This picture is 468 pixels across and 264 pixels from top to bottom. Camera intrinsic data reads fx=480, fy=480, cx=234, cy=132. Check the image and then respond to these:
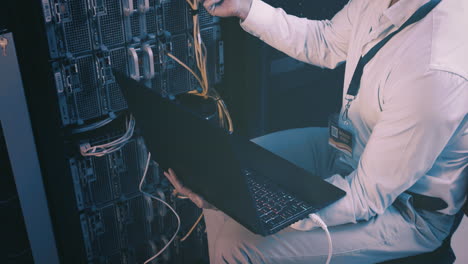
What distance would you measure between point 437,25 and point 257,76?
64 centimetres

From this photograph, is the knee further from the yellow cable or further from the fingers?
the fingers

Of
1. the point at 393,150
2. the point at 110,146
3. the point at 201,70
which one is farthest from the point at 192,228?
the point at 393,150

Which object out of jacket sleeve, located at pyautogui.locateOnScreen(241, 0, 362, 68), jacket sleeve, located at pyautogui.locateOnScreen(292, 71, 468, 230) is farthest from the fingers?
jacket sleeve, located at pyautogui.locateOnScreen(292, 71, 468, 230)

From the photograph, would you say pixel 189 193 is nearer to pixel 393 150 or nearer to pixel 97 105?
pixel 97 105

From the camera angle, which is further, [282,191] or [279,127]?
[279,127]

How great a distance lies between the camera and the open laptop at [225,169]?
3.14 ft

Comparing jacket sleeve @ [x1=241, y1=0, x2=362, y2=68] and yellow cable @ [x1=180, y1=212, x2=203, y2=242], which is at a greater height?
jacket sleeve @ [x1=241, y1=0, x2=362, y2=68]

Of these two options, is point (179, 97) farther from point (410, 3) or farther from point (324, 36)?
point (410, 3)

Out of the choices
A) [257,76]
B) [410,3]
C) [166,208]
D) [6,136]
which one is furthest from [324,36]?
[6,136]

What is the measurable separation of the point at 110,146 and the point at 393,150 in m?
0.78

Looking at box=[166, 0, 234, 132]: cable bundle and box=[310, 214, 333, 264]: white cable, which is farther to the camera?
box=[166, 0, 234, 132]: cable bundle

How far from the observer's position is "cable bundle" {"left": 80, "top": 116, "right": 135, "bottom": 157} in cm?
133

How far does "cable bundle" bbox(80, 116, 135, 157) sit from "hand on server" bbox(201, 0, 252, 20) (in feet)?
1.28

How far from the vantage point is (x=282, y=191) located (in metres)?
1.20
